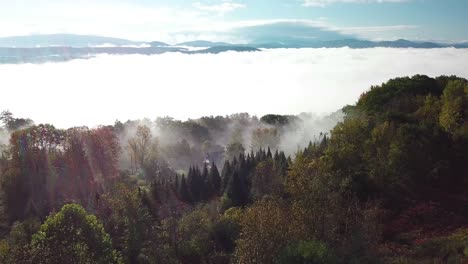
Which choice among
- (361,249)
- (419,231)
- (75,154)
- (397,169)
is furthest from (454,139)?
(75,154)

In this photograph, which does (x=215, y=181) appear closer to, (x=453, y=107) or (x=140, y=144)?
(x=140, y=144)

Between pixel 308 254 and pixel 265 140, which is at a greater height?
pixel 308 254

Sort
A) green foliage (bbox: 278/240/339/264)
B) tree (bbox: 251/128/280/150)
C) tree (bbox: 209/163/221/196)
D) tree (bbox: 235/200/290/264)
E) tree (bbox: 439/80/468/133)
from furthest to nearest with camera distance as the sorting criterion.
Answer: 1. tree (bbox: 251/128/280/150)
2. tree (bbox: 209/163/221/196)
3. tree (bbox: 439/80/468/133)
4. tree (bbox: 235/200/290/264)
5. green foliage (bbox: 278/240/339/264)

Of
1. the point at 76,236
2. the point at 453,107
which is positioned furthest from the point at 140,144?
the point at 76,236

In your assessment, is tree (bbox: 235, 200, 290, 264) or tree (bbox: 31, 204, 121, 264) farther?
tree (bbox: 31, 204, 121, 264)

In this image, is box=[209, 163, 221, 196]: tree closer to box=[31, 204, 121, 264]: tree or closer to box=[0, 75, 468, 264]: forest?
box=[0, 75, 468, 264]: forest

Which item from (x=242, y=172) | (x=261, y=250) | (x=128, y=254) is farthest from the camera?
(x=242, y=172)

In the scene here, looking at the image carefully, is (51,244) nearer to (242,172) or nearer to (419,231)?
(419,231)

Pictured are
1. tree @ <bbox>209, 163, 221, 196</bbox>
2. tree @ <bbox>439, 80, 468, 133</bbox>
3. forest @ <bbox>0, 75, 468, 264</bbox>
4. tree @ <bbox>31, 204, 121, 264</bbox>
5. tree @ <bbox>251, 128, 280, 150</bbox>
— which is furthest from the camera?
tree @ <bbox>251, 128, 280, 150</bbox>

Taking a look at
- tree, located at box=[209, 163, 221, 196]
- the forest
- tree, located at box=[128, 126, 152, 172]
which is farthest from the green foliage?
tree, located at box=[128, 126, 152, 172]
